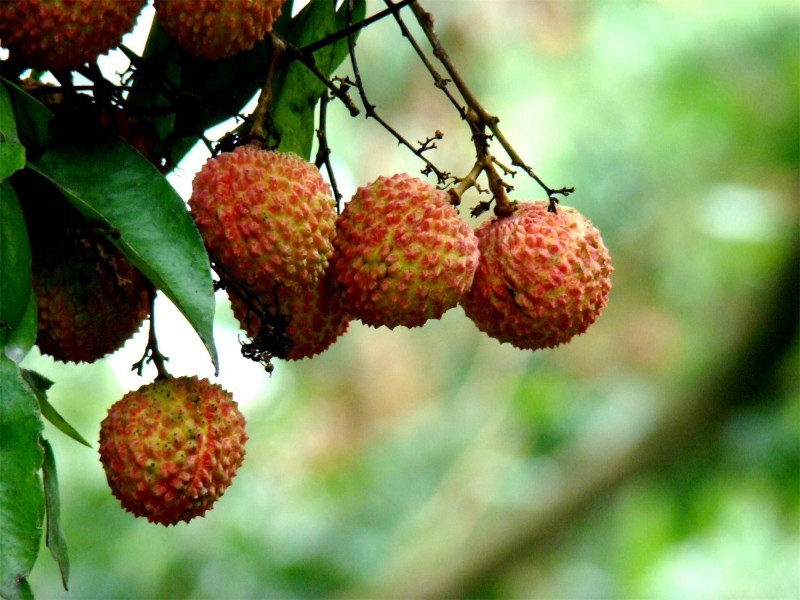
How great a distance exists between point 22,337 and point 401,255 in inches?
13.5

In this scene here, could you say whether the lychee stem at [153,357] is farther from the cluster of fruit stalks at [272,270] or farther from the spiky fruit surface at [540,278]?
the spiky fruit surface at [540,278]

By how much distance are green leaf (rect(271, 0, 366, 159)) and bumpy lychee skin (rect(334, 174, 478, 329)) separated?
0.11m

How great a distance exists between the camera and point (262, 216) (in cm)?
97

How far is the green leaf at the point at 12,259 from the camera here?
0.88m

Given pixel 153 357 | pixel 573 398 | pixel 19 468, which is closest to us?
pixel 19 468

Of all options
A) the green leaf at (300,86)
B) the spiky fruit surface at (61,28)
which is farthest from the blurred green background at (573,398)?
the spiky fruit surface at (61,28)

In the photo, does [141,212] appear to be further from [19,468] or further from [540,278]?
[540,278]

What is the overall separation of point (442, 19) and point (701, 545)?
2511 mm

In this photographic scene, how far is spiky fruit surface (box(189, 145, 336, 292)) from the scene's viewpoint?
3.15ft

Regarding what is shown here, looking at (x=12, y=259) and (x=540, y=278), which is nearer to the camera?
(x=12, y=259)

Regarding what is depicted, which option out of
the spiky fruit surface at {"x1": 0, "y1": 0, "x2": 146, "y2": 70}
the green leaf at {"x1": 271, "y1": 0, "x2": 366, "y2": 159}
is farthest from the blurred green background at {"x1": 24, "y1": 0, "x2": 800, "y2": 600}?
the spiky fruit surface at {"x1": 0, "y1": 0, "x2": 146, "y2": 70}

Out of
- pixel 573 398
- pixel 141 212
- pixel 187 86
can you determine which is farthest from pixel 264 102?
pixel 573 398

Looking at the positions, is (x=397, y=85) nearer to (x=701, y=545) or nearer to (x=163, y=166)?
(x=701, y=545)

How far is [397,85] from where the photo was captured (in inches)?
211
